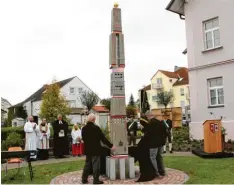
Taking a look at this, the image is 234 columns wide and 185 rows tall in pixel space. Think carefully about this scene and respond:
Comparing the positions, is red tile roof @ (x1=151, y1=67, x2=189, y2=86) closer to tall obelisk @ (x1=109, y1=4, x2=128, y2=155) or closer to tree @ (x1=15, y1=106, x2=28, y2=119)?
tree @ (x1=15, y1=106, x2=28, y2=119)

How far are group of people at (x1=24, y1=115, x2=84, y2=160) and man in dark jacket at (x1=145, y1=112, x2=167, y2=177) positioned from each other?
728 cm

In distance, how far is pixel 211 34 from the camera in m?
19.2

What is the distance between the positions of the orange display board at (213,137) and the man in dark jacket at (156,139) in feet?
14.8

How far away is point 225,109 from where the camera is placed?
18.2m

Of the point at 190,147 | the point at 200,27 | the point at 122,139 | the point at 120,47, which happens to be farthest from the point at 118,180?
the point at 200,27

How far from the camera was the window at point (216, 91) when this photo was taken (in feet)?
61.3

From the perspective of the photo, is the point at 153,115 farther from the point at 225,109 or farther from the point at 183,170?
the point at 225,109

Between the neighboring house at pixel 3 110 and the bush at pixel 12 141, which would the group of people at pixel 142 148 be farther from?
the neighboring house at pixel 3 110

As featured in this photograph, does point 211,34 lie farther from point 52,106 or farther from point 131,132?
point 52,106

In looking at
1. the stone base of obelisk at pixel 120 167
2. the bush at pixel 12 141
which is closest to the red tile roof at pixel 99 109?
the bush at pixel 12 141

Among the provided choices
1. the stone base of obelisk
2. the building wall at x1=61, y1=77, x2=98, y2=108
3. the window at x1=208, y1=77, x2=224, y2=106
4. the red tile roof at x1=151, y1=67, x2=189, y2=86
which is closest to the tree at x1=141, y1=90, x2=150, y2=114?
the stone base of obelisk

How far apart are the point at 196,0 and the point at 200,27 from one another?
1.64 metres

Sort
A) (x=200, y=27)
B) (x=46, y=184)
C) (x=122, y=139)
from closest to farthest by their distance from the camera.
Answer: (x=46, y=184), (x=122, y=139), (x=200, y=27)

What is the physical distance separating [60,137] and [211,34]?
31.8 feet
